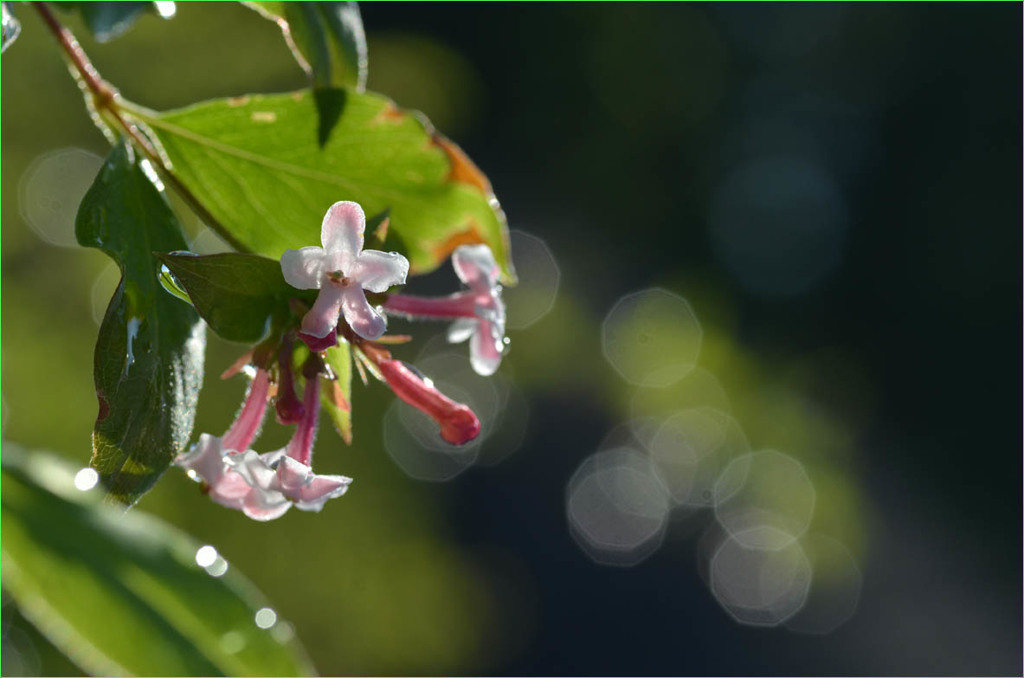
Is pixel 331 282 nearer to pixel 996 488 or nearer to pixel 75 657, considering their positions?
pixel 75 657

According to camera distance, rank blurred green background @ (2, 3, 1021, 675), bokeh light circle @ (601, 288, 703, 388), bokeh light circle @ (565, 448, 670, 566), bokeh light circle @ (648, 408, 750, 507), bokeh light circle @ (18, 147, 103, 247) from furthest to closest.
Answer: bokeh light circle @ (565, 448, 670, 566) < bokeh light circle @ (601, 288, 703, 388) < bokeh light circle @ (648, 408, 750, 507) < blurred green background @ (2, 3, 1021, 675) < bokeh light circle @ (18, 147, 103, 247)

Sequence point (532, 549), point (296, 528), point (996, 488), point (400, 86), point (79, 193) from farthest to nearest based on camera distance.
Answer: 1. point (996, 488)
2. point (532, 549)
3. point (400, 86)
4. point (296, 528)
5. point (79, 193)

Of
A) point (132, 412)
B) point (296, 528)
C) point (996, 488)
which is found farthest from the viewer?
point (996, 488)

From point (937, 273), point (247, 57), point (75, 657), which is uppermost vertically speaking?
point (75, 657)

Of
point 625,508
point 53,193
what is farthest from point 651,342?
point 53,193

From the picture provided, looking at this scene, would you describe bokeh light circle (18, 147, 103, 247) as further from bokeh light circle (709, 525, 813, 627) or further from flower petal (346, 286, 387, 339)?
bokeh light circle (709, 525, 813, 627)

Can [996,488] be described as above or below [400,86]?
below

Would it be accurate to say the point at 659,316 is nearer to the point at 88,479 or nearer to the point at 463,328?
the point at 463,328

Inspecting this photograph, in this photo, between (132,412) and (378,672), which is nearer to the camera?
(132,412)

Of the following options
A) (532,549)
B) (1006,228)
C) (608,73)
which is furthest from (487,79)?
(1006,228)

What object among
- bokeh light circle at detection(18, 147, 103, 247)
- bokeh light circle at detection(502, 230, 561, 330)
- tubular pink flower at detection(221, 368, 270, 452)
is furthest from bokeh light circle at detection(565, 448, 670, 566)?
tubular pink flower at detection(221, 368, 270, 452)
